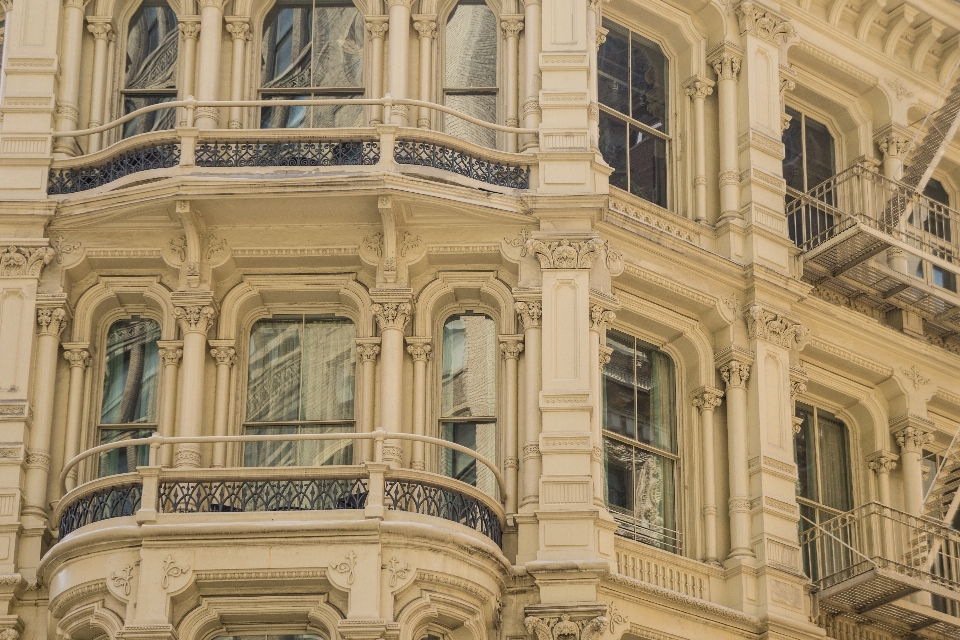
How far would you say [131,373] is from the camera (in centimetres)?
2727

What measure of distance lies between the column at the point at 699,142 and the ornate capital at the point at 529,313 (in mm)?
3783

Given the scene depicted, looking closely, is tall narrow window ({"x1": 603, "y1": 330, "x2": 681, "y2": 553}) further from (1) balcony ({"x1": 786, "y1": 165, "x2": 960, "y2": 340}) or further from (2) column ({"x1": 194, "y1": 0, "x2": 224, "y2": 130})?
(2) column ({"x1": 194, "y1": 0, "x2": 224, "y2": 130})

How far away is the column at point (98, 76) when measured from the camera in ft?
92.8

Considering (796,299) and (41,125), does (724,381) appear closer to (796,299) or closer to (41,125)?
(796,299)

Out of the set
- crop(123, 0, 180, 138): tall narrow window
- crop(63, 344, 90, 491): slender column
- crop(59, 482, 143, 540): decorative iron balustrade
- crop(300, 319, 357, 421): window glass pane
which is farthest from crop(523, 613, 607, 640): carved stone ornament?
crop(123, 0, 180, 138): tall narrow window

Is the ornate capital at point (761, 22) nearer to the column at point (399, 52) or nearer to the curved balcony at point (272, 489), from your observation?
the column at point (399, 52)

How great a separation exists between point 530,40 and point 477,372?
4651 mm

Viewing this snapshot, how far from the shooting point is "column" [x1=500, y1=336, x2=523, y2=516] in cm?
2605

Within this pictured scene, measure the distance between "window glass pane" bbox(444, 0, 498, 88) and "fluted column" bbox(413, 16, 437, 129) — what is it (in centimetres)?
33

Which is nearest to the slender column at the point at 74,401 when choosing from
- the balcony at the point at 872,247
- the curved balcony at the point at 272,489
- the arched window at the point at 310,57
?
the curved balcony at the point at 272,489

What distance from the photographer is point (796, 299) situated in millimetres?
29328

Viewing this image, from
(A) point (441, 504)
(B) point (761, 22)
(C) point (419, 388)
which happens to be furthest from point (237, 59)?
(B) point (761, 22)

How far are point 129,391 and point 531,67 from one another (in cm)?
676

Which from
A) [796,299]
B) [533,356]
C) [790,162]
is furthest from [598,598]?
[790,162]
